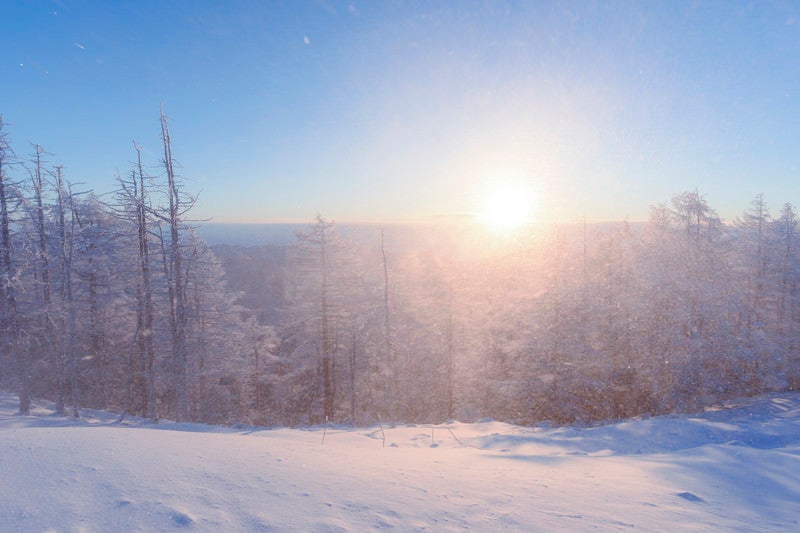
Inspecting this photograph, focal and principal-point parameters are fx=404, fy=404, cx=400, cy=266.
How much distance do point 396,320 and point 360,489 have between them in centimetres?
2124

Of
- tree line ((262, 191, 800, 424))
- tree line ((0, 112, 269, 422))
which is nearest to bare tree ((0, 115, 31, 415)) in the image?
tree line ((0, 112, 269, 422))

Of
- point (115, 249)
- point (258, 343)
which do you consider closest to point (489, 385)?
point (258, 343)

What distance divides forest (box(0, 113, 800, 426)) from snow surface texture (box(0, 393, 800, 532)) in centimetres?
1086

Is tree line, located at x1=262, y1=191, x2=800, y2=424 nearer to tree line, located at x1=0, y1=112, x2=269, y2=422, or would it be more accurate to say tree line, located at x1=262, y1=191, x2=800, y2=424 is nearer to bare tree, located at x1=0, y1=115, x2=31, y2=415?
tree line, located at x1=0, y1=112, x2=269, y2=422

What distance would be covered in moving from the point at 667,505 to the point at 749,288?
95.7ft

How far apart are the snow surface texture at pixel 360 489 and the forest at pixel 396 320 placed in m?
10.9

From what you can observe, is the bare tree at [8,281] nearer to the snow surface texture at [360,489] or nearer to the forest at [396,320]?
the forest at [396,320]

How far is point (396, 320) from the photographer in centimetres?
2555

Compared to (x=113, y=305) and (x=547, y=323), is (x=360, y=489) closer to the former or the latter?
(x=547, y=323)

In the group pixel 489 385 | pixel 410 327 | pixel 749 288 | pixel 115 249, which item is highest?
pixel 115 249

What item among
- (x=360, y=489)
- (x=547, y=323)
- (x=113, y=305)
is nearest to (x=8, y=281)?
(x=113, y=305)

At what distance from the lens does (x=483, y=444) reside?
34.3 ft

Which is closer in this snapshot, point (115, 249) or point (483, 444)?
point (483, 444)

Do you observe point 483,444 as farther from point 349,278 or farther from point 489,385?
point 349,278
